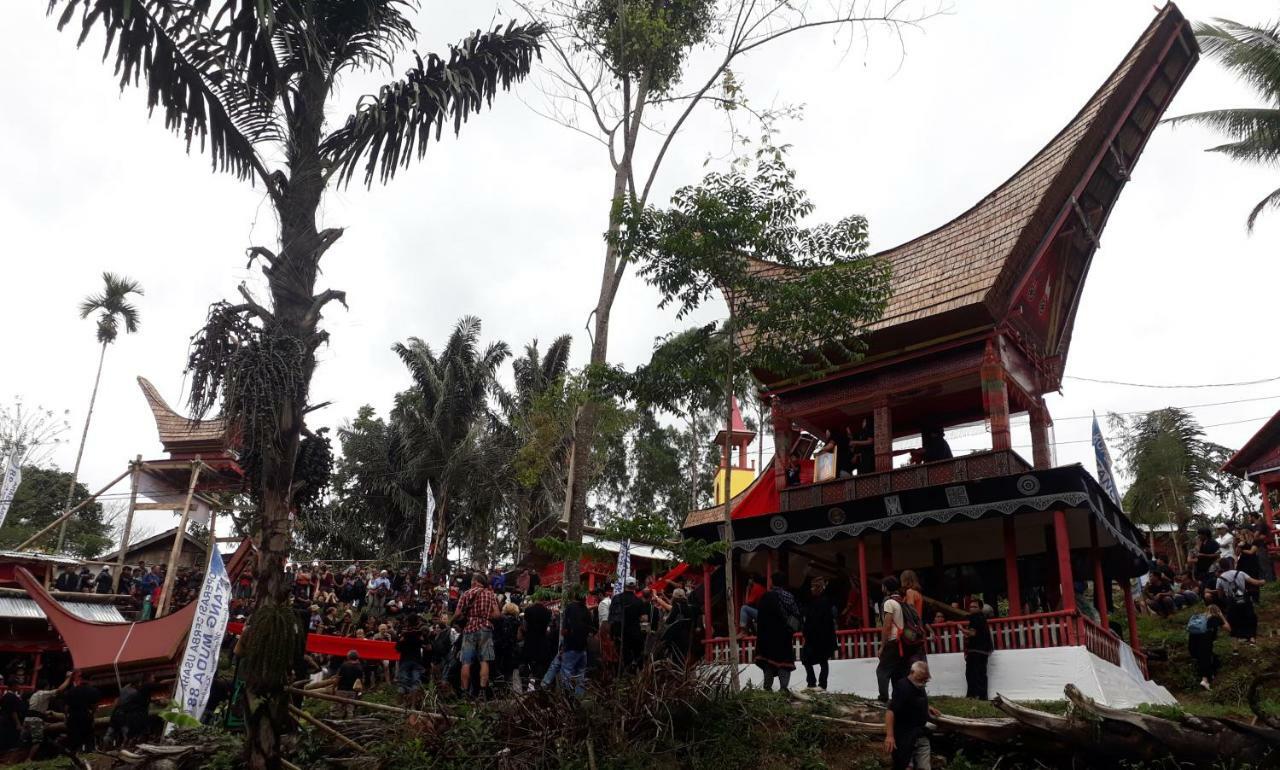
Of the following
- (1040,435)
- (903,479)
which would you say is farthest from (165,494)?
(1040,435)

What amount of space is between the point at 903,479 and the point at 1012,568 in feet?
Answer: 7.39

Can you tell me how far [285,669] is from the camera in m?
8.70

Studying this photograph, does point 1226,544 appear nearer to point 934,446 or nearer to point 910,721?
point 934,446

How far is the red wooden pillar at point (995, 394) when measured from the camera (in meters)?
17.0

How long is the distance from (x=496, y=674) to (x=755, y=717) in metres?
4.96

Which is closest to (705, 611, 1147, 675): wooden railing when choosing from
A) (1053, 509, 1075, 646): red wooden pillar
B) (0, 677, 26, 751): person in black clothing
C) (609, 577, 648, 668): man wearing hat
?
(1053, 509, 1075, 646): red wooden pillar

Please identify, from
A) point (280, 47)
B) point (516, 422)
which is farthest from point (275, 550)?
point (516, 422)

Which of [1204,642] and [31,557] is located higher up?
[31,557]

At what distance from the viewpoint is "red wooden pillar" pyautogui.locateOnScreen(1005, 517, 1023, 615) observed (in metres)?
15.8

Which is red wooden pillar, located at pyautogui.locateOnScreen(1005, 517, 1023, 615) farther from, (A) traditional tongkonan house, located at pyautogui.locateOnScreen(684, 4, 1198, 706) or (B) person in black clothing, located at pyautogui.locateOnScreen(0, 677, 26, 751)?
(B) person in black clothing, located at pyautogui.locateOnScreen(0, 677, 26, 751)

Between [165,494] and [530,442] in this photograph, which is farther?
[530,442]

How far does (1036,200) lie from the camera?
58.1 feet

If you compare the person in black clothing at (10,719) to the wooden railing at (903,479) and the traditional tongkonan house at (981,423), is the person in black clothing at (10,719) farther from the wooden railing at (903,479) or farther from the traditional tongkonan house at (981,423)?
the wooden railing at (903,479)

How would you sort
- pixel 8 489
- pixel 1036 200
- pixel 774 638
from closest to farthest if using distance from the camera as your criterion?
pixel 774 638, pixel 1036 200, pixel 8 489
